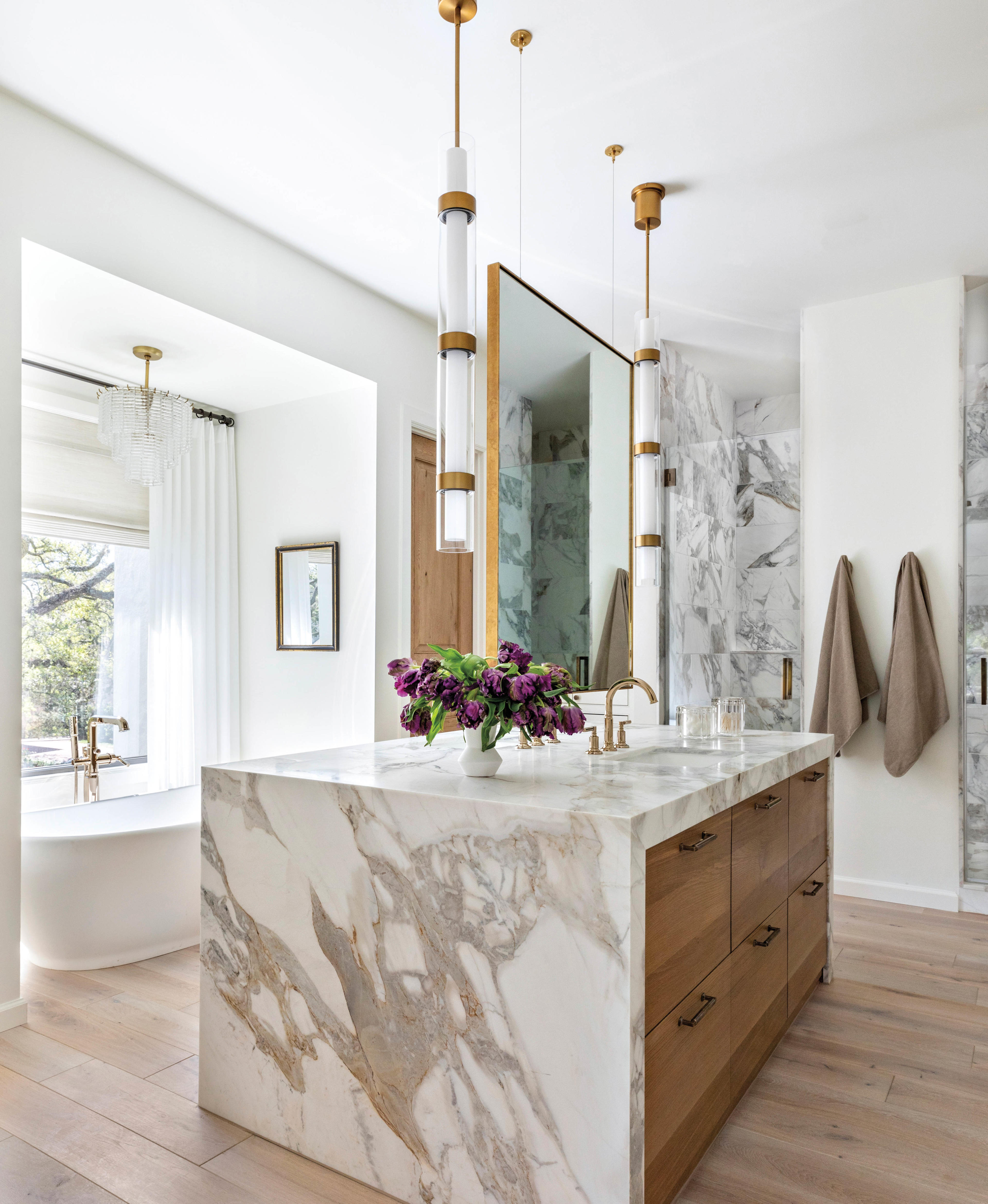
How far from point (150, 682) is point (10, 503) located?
1.71 metres

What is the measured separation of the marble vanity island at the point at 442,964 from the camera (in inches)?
54.7

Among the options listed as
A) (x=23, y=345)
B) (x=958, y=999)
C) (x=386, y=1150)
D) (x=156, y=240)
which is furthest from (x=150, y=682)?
(x=958, y=999)

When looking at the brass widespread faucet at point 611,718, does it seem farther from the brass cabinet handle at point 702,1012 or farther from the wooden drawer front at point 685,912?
the brass cabinet handle at point 702,1012

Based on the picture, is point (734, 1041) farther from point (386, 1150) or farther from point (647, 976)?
point (386, 1150)

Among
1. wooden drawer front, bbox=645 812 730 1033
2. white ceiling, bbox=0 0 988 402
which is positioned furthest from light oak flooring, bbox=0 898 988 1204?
white ceiling, bbox=0 0 988 402

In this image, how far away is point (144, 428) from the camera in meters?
3.28

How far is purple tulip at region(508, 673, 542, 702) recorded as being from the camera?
5.64 ft

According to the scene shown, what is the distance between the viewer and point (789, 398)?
16.2 feet

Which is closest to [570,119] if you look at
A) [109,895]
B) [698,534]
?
A: [698,534]

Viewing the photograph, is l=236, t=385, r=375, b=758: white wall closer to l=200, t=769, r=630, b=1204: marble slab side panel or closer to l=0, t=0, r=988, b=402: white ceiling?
l=0, t=0, r=988, b=402: white ceiling

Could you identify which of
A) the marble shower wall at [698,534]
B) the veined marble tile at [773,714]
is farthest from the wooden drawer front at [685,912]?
the veined marble tile at [773,714]

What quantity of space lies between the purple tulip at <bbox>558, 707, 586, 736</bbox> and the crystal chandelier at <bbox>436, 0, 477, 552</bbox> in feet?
1.42

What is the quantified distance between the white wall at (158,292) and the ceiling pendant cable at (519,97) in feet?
2.20

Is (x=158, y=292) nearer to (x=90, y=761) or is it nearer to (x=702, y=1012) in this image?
(x=90, y=761)
